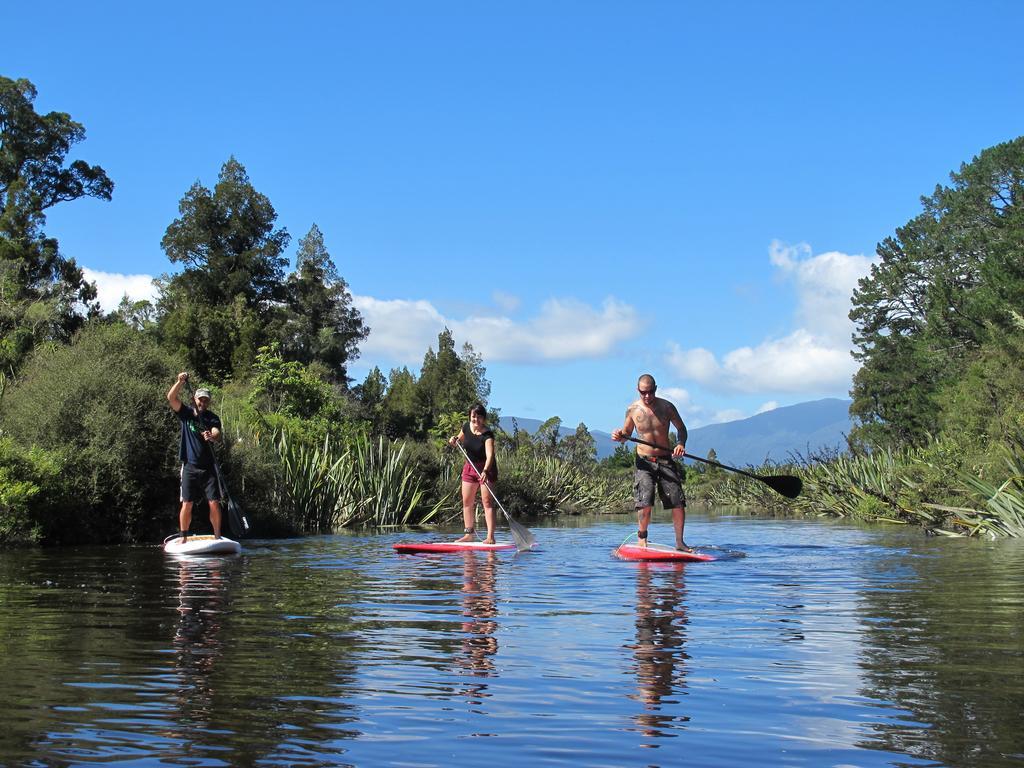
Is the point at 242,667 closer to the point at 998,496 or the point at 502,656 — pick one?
the point at 502,656

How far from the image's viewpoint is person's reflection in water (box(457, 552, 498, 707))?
6.02 metres

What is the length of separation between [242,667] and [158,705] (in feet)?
3.37

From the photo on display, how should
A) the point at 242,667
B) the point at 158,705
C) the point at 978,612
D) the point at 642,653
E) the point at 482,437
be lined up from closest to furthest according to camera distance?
the point at 158,705
the point at 242,667
the point at 642,653
the point at 978,612
the point at 482,437

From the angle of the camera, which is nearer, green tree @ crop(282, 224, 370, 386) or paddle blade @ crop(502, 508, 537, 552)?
paddle blade @ crop(502, 508, 537, 552)

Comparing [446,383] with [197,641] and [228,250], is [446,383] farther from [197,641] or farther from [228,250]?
[197,641]

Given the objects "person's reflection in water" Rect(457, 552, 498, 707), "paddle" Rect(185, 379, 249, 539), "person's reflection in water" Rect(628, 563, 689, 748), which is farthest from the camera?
"paddle" Rect(185, 379, 249, 539)

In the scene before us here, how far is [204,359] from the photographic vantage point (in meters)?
53.2

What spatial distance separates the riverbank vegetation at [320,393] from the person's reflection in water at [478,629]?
25.2ft

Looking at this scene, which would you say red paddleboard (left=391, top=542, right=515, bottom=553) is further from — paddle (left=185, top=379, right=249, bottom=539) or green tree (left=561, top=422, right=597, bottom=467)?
green tree (left=561, top=422, right=597, bottom=467)

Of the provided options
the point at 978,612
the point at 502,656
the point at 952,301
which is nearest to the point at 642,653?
the point at 502,656

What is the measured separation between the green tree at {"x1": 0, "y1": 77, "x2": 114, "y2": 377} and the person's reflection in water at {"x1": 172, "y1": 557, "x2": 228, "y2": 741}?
124 ft

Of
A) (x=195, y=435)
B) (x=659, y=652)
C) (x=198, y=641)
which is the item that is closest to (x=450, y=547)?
(x=195, y=435)

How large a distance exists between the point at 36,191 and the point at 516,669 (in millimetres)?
60085

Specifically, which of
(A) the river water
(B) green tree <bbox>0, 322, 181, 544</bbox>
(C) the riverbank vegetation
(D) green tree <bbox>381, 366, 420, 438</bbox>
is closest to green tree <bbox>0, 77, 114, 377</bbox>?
(C) the riverbank vegetation
